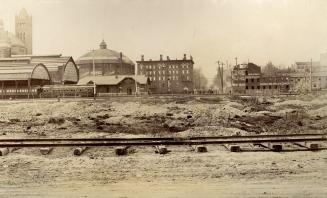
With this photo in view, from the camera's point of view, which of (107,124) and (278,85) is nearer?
(107,124)

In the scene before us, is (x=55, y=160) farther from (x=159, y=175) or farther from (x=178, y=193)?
(x=178, y=193)

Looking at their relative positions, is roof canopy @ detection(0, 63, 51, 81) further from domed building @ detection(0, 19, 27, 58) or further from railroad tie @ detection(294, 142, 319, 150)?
railroad tie @ detection(294, 142, 319, 150)

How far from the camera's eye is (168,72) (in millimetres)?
60875

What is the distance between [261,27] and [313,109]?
328 inches

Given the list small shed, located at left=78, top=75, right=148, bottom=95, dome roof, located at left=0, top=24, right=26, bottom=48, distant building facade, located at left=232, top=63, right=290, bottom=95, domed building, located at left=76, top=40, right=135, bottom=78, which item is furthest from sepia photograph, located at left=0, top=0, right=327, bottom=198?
domed building, located at left=76, top=40, right=135, bottom=78

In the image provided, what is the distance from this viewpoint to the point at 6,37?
5519 centimetres

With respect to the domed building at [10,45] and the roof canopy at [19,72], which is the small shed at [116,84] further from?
the domed building at [10,45]

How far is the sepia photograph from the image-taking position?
25.5 feet

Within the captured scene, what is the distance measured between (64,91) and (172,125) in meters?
19.0

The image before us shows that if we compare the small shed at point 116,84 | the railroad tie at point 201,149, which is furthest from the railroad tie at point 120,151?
the small shed at point 116,84

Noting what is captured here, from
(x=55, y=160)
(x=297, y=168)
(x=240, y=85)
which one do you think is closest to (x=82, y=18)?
(x=55, y=160)

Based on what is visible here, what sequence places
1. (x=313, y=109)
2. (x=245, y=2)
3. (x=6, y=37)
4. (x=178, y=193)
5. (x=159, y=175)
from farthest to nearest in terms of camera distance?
(x=6, y=37), (x=313, y=109), (x=245, y=2), (x=159, y=175), (x=178, y=193)

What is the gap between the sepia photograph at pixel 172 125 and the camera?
7.78 metres

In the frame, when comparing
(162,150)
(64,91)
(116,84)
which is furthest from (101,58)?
(162,150)
